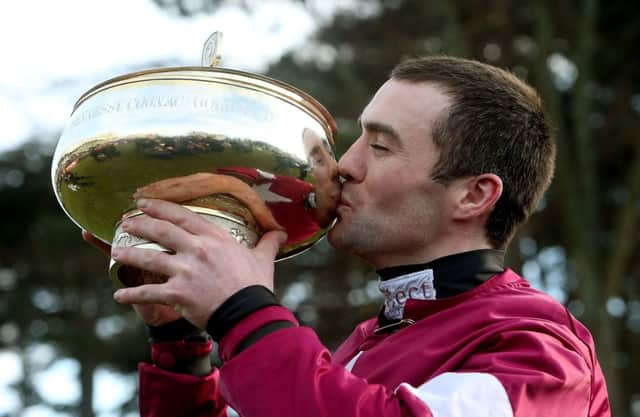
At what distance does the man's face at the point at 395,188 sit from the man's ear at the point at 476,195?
1.7 inches

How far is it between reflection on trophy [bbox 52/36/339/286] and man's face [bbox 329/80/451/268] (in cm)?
23

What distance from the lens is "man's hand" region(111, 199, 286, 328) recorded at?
2047 mm

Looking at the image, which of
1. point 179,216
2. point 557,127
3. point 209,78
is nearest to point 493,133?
point 209,78

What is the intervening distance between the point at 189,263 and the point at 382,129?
874 millimetres

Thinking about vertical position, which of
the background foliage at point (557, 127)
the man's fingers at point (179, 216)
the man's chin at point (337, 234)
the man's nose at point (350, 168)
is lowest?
the background foliage at point (557, 127)

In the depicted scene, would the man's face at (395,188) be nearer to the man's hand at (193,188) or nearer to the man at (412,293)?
the man at (412,293)

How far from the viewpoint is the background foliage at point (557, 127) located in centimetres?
1043

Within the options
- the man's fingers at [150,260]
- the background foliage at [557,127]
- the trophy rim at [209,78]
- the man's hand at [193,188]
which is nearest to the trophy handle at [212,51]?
the trophy rim at [209,78]

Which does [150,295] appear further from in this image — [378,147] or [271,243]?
[378,147]

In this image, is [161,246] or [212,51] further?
[212,51]

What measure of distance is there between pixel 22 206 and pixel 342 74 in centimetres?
642

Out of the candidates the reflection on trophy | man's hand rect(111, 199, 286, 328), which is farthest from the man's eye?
man's hand rect(111, 199, 286, 328)

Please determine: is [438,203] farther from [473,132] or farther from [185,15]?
[185,15]

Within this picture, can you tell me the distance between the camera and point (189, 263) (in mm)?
2059
